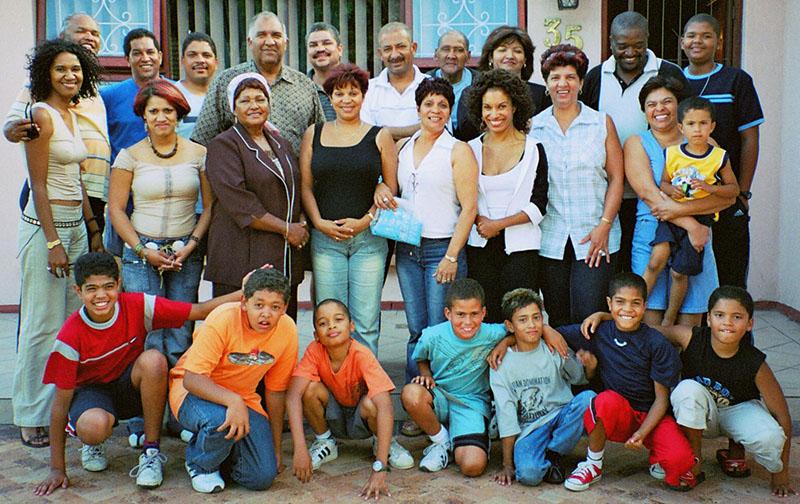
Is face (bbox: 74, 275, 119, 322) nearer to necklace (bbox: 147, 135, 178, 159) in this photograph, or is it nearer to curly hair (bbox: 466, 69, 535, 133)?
necklace (bbox: 147, 135, 178, 159)

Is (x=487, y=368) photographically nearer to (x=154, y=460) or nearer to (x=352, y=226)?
(x=352, y=226)

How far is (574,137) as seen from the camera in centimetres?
397

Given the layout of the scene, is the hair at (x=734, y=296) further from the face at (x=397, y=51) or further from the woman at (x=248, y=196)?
the face at (x=397, y=51)

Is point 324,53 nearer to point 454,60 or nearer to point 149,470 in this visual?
point 454,60

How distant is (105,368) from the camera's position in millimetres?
3729

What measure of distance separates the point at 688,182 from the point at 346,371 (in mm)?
1739

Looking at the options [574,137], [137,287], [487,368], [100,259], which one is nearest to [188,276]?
[137,287]

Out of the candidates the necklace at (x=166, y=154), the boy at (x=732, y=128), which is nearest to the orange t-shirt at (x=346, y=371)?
the necklace at (x=166, y=154)

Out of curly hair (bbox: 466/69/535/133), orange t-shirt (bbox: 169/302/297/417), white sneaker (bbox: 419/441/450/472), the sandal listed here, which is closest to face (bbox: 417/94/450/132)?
curly hair (bbox: 466/69/535/133)

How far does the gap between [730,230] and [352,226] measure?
6.17ft

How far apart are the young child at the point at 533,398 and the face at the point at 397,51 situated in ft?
4.73

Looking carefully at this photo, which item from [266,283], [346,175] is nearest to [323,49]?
[346,175]

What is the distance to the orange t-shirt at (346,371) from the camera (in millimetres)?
3754

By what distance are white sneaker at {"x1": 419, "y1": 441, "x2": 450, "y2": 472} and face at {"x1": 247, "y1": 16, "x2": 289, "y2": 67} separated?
6.84 feet
